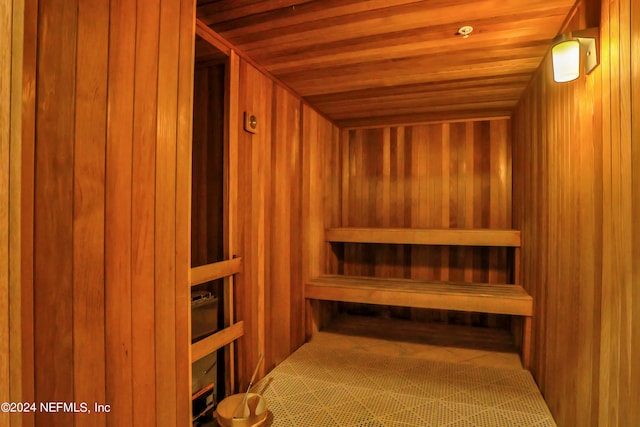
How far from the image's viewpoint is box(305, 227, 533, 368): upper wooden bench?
2.51 meters

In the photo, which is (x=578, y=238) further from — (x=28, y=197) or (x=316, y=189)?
(x=316, y=189)

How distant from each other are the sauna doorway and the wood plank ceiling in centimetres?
34

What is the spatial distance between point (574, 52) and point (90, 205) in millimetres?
1884

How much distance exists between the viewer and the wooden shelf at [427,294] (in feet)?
8.21

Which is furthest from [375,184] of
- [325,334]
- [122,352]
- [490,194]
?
[122,352]

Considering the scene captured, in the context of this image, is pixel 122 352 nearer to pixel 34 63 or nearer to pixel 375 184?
pixel 34 63

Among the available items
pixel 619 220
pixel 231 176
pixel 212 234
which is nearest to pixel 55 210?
pixel 231 176

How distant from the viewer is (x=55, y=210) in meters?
0.81

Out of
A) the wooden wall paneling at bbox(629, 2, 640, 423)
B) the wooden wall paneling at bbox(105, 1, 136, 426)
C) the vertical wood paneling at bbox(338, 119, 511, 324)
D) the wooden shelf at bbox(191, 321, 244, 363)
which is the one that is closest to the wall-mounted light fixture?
the wooden wall paneling at bbox(629, 2, 640, 423)

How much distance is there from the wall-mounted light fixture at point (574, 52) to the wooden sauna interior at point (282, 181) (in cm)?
5

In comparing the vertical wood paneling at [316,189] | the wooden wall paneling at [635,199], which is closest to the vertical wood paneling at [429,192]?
the vertical wood paneling at [316,189]

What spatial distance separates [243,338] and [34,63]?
Result: 1.85 m

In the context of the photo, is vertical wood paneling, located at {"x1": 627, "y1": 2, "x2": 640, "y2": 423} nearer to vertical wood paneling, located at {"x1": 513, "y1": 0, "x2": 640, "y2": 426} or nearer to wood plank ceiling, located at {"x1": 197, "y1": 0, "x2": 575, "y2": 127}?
vertical wood paneling, located at {"x1": 513, "y1": 0, "x2": 640, "y2": 426}

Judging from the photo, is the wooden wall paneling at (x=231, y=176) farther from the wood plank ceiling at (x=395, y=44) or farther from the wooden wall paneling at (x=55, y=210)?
the wooden wall paneling at (x=55, y=210)
